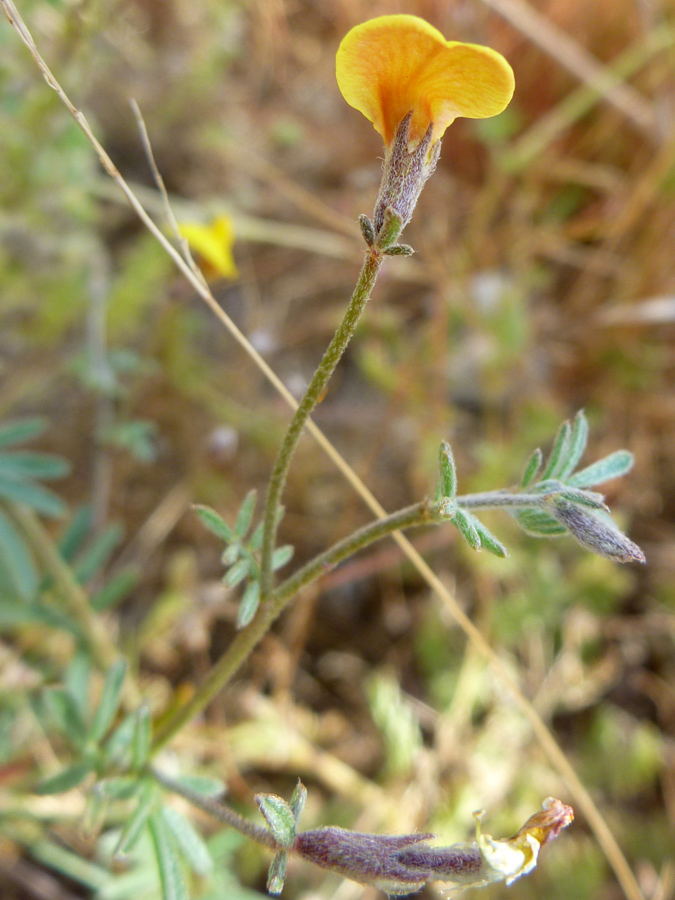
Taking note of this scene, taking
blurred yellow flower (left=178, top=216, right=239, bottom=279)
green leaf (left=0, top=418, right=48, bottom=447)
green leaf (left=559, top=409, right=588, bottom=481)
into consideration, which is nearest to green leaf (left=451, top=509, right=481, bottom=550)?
green leaf (left=559, top=409, right=588, bottom=481)

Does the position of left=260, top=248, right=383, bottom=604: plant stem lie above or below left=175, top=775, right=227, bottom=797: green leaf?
above

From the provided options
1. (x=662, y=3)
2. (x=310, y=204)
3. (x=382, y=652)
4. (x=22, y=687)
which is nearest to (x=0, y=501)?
(x=22, y=687)

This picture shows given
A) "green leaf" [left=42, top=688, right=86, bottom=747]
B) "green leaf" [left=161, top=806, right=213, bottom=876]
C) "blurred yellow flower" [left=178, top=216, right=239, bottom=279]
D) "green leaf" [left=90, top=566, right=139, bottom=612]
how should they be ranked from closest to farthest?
"green leaf" [left=161, top=806, right=213, bottom=876]
"green leaf" [left=42, top=688, right=86, bottom=747]
"green leaf" [left=90, top=566, right=139, bottom=612]
"blurred yellow flower" [left=178, top=216, right=239, bottom=279]

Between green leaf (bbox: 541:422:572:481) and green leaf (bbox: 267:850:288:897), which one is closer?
green leaf (bbox: 267:850:288:897)

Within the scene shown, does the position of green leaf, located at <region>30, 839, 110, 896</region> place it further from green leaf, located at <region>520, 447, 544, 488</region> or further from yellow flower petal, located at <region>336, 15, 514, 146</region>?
yellow flower petal, located at <region>336, 15, 514, 146</region>

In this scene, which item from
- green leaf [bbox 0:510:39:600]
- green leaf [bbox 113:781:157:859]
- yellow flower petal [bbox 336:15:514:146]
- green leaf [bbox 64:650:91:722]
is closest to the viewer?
yellow flower petal [bbox 336:15:514:146]

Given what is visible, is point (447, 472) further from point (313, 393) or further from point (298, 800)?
point (298, 800)

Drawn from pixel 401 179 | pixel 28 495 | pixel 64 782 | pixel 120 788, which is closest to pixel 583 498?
pixel 401 179
